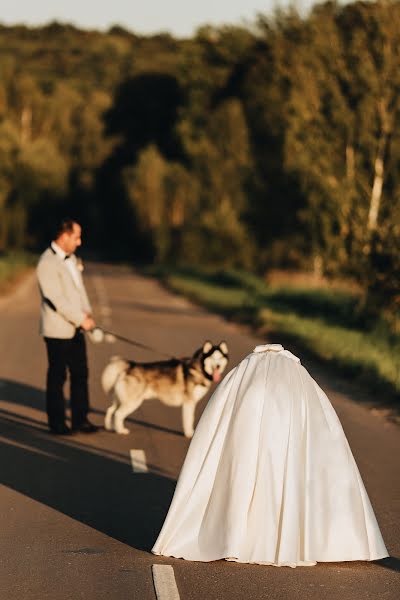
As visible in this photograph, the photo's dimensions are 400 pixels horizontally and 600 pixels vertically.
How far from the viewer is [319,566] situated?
21.3ft

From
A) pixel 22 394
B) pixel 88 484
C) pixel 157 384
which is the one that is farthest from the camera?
pixel 22 394

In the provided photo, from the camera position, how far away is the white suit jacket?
1080 cm

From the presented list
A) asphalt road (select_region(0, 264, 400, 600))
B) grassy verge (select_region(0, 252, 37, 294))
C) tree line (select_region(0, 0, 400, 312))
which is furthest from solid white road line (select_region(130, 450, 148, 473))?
grassy verge (select_region(0, 252, 37, 294))

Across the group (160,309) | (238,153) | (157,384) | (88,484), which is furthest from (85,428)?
(238,153)

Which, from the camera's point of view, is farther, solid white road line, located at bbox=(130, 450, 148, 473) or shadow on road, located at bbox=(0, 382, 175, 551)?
solid white road line, located at bbox=(130, 450, 148, 473)

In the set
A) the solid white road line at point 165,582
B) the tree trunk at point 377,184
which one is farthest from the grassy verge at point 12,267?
the solid white road line at point 165,582

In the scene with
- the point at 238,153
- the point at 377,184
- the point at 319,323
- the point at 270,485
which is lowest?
the point at 319,323

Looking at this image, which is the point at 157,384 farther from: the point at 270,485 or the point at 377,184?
the point at 377,184

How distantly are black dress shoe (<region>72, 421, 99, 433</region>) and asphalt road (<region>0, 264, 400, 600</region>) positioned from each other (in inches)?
3.2

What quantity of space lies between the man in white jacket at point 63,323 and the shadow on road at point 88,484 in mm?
322

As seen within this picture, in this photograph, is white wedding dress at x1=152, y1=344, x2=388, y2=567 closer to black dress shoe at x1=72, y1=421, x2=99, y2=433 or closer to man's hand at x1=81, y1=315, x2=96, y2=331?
man's hand at x1=81, y1=315, x2=96, y2=331

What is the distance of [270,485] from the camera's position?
631cm

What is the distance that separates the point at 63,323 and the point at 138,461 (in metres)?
1.78

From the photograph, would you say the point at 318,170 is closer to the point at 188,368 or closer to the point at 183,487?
the point at 188,368
